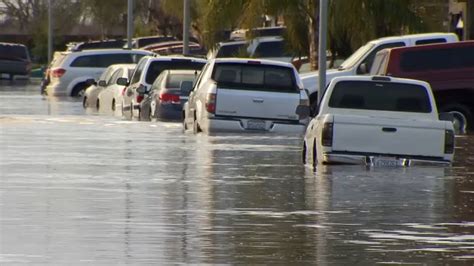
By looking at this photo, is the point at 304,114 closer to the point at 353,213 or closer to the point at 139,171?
the point at 139,171

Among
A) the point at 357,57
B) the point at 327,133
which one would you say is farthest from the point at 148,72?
the point at 327,133

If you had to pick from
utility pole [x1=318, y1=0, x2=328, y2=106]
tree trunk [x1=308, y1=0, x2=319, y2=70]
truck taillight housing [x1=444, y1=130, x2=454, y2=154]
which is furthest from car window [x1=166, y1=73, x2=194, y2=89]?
truck taillight housing [x1=444, y1=130, x2=454, y2=154]

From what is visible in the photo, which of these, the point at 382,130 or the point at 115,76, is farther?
the point at 115,76

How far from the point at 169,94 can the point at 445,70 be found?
6.29 metres

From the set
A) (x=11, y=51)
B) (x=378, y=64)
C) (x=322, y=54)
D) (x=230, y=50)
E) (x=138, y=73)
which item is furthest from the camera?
(x=11, y=51)

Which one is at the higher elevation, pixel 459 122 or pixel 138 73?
pixel 138 73

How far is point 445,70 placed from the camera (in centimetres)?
3125

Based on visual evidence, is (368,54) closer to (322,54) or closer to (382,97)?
(322,54)

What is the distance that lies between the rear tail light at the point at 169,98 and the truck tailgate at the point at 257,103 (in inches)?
222

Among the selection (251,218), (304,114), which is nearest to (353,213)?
(251,218)

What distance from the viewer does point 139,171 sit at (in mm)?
20484

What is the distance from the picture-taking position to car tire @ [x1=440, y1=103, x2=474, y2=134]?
31.1 metres

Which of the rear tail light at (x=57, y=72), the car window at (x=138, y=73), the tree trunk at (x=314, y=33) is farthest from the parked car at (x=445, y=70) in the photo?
the rear tail light at (x=57, y=72)

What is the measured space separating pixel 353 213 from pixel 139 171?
5.52 metres
